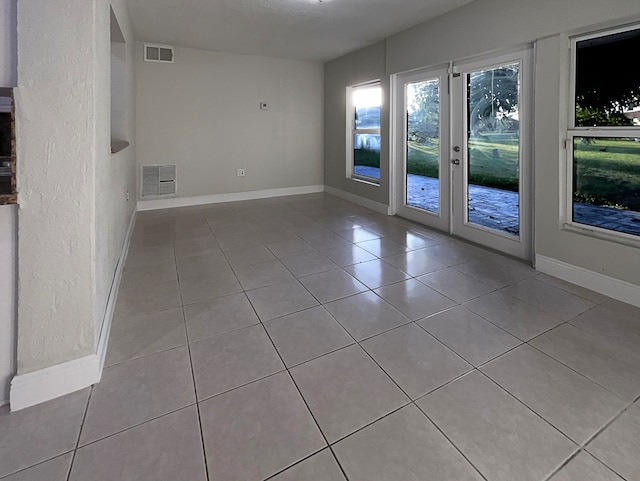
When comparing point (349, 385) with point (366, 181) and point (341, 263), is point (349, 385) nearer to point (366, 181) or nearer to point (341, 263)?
point (341, 263)

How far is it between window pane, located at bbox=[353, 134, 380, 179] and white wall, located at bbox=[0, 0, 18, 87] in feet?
15.3

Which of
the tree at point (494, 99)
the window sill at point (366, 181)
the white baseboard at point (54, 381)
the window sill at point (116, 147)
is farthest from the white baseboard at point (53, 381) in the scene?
the window sill at point (366, 181)

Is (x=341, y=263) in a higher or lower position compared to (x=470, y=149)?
lower

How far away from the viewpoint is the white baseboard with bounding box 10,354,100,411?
152cm

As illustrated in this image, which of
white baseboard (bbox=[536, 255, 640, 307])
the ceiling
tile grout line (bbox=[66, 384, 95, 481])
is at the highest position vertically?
the ceiling

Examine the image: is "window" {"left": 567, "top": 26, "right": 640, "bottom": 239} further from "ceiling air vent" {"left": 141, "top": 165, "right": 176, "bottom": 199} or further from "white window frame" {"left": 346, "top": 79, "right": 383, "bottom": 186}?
"ceiling air vent" {"left": 141, "top": 165, "right": 176, "bottom": 199}

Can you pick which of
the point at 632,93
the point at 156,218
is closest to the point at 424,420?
the point at 632,93

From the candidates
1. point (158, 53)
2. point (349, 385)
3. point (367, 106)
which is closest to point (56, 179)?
point (349, 385)

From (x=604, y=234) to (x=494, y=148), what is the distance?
51.2 inches

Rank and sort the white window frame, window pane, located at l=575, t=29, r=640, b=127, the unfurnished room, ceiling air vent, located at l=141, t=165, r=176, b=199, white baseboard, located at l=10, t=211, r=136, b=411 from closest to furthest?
1. the unfurnished room
2. white baseboard, located at l=10, t=211, r=136, b=411
3. window pane, located at l=575, t=29, r=640, b=127
4. ceiling air vent, located at l=141, t=165, r=176, b=199
5. the white window frame

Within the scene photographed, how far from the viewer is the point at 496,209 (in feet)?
12.1

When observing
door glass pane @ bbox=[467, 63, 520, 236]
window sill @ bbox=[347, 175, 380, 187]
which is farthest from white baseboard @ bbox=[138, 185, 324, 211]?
door glass pane @ bbox=[467, 63, 520, 236]

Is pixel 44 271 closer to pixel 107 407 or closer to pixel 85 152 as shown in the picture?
pixel 85 152

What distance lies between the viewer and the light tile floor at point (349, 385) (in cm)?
128
